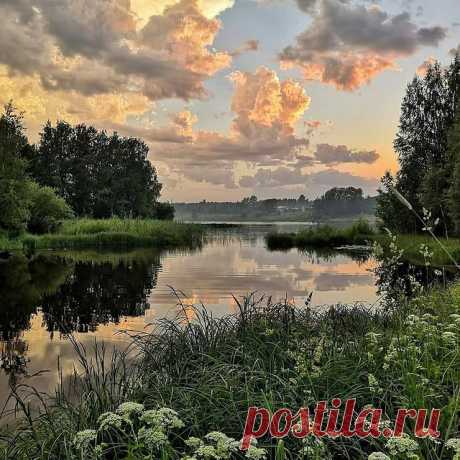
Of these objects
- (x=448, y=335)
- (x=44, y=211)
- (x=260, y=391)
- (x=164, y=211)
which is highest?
(x=164, y=211)

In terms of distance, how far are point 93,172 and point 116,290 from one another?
62256mm

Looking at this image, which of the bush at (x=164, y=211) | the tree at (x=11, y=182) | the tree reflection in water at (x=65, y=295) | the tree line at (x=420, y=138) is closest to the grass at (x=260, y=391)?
the tree reflection in water at (x=65, y=295)

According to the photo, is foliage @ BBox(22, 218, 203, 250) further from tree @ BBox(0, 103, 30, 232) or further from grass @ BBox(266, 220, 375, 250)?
grass @ BBox(266, 220, 375, 250)

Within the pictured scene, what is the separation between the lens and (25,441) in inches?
193

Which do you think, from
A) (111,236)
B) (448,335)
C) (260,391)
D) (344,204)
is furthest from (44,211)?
(344,204)

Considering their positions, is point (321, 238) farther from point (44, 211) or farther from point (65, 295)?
point (65, 295)

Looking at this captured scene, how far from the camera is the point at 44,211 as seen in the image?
51.1 meters

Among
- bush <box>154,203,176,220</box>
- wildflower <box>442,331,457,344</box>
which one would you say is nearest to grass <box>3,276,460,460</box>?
wildflower <box>442,331,457,344</box>

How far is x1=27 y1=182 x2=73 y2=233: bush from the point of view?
49500 millimetres

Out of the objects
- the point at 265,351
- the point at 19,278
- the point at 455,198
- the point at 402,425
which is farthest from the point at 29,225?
the point at 402,425

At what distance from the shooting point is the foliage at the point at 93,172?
7450 cm

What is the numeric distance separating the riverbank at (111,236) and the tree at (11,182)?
2093 mm

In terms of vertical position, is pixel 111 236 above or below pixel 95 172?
below

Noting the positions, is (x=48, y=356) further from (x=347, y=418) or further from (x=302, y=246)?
(x=302, y=246)
